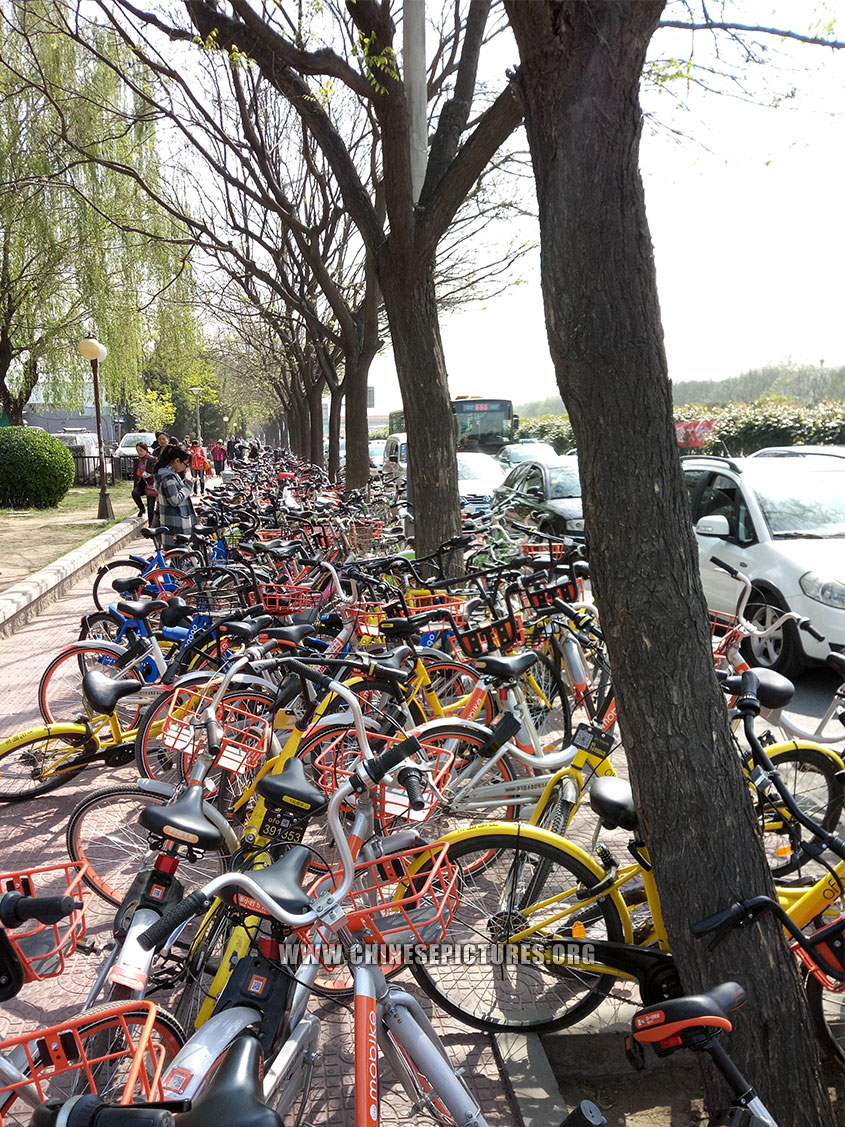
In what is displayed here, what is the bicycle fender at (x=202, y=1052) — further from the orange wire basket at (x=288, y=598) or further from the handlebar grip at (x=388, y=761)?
the orange wire basket at (x=288, y=598)

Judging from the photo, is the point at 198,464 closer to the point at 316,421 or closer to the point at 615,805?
the point at 316,421

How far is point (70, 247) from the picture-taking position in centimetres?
2091

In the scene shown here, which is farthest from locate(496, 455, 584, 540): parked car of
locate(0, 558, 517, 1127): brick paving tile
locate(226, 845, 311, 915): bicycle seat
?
locate(226, 845, 311, 915): bicycle seat

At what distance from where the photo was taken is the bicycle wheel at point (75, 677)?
512cm

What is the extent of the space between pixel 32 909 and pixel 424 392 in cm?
605

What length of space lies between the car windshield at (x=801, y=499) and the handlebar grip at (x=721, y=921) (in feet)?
18.1

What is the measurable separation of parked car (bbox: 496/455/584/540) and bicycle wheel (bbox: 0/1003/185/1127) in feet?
31.1

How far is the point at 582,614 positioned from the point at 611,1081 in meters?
2.80

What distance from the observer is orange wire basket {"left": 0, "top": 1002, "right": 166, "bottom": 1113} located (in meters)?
1.70

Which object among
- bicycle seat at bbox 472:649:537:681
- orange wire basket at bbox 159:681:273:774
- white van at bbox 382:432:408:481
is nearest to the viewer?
orange wire basket at bbox 159:681:273:774

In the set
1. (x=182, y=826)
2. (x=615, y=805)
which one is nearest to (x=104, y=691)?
(x=182, y=826)

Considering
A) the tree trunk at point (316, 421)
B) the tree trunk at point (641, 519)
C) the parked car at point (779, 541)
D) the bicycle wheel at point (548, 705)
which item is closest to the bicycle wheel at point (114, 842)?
the tree trunk at point (641, 519)

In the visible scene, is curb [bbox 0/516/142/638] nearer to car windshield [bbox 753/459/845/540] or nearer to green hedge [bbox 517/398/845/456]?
car windshield [bbox 753/459/845/540]

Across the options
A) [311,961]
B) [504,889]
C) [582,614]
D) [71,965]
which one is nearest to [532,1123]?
[504,889]
